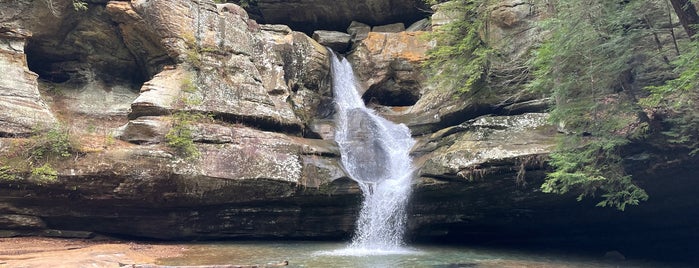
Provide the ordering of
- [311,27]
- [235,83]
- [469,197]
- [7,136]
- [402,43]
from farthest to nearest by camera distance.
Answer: [311,27], [402,43], [235,83], [469,197], [7,136]

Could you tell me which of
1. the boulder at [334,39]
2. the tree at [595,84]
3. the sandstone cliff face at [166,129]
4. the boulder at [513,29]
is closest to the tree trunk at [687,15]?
the tree at [595,84]

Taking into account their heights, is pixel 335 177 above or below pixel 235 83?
below

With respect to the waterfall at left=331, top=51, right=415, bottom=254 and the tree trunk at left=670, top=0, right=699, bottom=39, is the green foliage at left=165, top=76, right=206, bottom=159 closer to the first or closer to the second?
the waterfall at left=331, top=51, right=415, bottom=254

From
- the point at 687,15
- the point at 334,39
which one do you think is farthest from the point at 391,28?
the point at 687,15

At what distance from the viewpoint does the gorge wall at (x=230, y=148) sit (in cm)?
1305

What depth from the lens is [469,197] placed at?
1478cm

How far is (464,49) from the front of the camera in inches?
593

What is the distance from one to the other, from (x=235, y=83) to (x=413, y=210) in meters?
7.92

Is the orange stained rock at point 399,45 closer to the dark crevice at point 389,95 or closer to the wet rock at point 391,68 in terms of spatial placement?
the wet rock at point 391,68

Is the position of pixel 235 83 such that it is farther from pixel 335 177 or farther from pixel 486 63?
pixel 486 63

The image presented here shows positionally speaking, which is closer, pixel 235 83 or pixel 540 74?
pixel 540 74

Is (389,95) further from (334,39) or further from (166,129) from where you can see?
(166,129)

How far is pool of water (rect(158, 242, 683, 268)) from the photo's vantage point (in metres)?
10.4

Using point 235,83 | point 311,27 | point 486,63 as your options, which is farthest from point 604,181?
point 311,27
